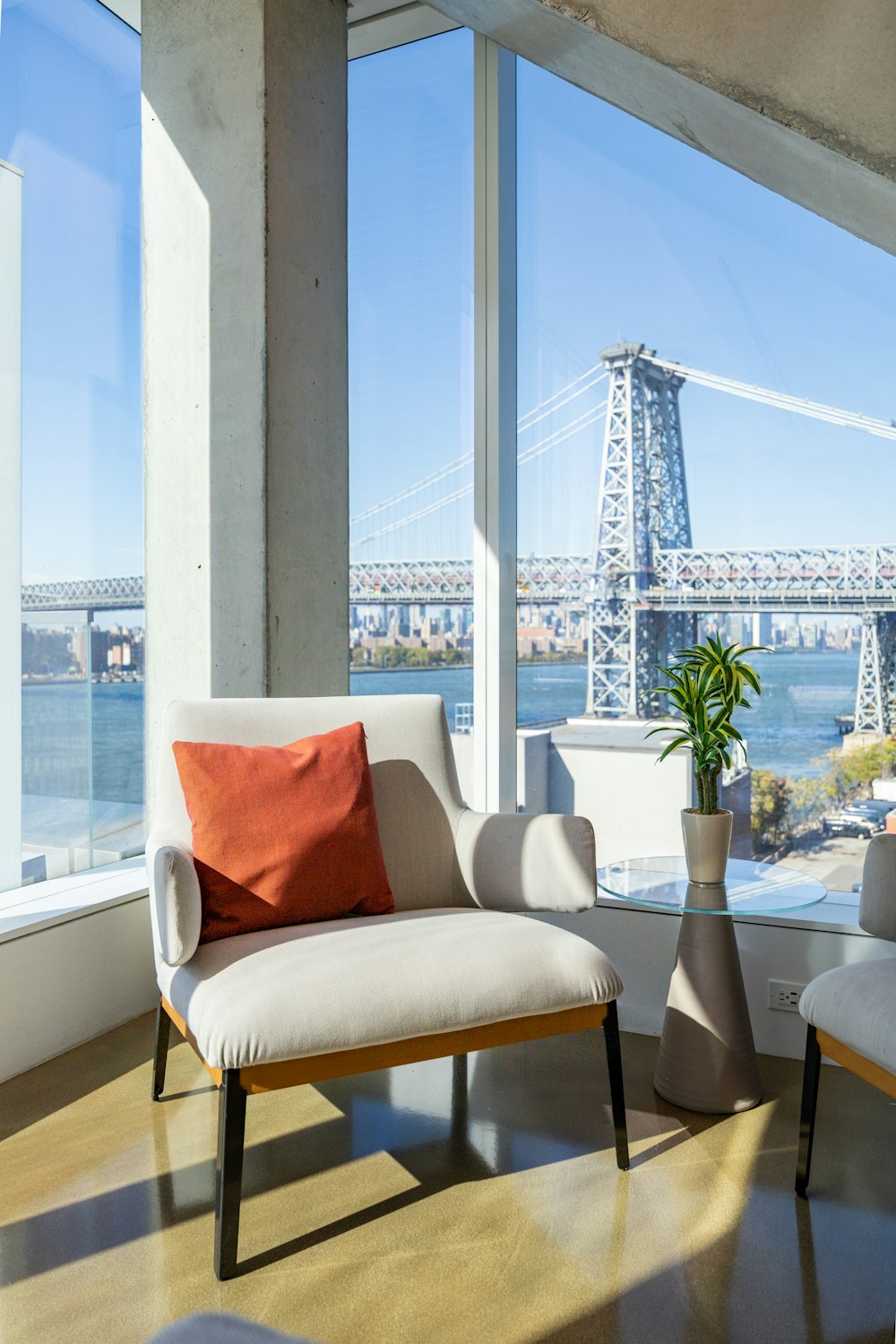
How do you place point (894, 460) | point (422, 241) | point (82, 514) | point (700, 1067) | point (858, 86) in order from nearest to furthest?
1. point (858, 86)
2. point (700, 1067)
3. point (894, 460)
4. point (82, 514)
5. point (422, 241)

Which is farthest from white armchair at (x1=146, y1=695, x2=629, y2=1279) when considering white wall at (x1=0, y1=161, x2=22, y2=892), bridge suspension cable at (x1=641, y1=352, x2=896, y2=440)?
bridge suspension cable at (x1=641, y1=352, x2=896, y2=440)

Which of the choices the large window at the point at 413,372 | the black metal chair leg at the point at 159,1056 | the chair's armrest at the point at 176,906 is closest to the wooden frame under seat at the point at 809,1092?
the chair's armrest at the point at 176,906

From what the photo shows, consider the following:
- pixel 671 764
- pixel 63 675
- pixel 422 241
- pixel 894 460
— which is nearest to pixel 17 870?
pixel 63 675

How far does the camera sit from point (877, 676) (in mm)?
2562

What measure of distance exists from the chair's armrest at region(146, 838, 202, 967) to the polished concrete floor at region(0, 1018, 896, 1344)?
1.54 feet

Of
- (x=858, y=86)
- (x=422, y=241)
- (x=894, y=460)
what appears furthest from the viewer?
(x=422, y=241)

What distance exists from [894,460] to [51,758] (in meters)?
2.39

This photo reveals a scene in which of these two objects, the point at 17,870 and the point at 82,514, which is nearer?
the point at 17,870

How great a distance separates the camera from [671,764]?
287 cm

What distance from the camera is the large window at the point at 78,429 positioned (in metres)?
2.83

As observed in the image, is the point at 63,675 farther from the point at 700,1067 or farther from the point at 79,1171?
the point at 700,1067

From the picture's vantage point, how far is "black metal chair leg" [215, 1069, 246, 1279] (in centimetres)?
160

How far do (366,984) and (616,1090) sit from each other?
0.58 m

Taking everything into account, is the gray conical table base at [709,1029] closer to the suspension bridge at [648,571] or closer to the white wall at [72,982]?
the suspension bridge at [648,571]
